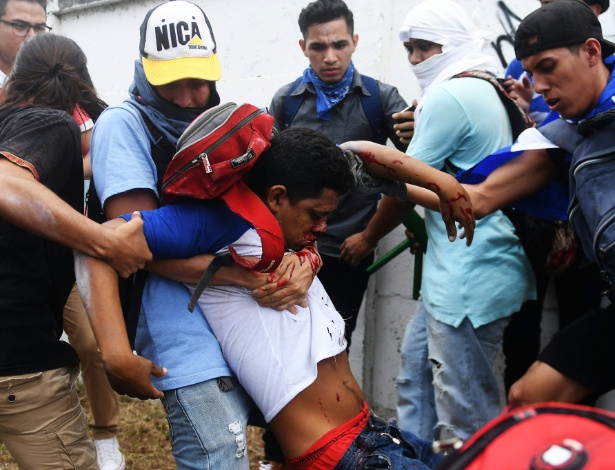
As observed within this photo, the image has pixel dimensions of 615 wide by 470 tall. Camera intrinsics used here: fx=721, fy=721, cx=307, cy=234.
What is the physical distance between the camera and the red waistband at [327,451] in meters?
2.04

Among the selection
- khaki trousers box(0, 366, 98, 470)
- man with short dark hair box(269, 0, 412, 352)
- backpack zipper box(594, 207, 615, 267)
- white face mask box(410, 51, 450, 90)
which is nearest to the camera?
backpack zipper box(594, 207, 615, 267)

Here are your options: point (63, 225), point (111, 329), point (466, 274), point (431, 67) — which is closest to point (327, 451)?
point (111, 329)

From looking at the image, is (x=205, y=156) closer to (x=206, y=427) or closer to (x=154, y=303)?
(x=154, y=303)

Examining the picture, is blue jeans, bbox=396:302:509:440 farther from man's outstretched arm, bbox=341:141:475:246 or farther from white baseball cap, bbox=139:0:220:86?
white baseball cap, bbox=139:0:220:86

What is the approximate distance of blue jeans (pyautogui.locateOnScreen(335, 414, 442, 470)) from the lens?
2008mm

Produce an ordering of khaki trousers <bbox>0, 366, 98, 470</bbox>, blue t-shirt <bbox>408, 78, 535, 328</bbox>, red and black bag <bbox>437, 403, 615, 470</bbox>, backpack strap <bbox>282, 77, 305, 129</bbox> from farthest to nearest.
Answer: backpack strap <bbox>282, 77, 305, 129</bbox> < blue t-shirt <bbox>408, 78, 535, 328</bbox> < khaki trousers <bbox>0, 366, 98, 470</bbox> < red and black bag <bbox>437, 403, 615, 470</bbox>

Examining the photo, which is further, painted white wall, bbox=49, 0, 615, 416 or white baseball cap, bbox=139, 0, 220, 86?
painted white wall, bbox=49, 0, 615, 416

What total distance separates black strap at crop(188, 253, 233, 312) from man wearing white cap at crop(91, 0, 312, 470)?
24 mm

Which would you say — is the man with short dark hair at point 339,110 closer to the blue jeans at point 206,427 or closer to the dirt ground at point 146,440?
the dirt ground at point 146,440

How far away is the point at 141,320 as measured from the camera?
86.1 inches

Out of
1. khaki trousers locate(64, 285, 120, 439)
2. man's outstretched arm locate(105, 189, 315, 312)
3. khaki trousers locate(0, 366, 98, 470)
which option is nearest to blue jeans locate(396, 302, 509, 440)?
man's outstretched arm locate(105, 189, 315, 312)

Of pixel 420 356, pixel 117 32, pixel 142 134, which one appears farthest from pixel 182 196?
pixel 117 32

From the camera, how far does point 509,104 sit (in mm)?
3094

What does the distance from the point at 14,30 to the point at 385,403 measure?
3152 millimetres
